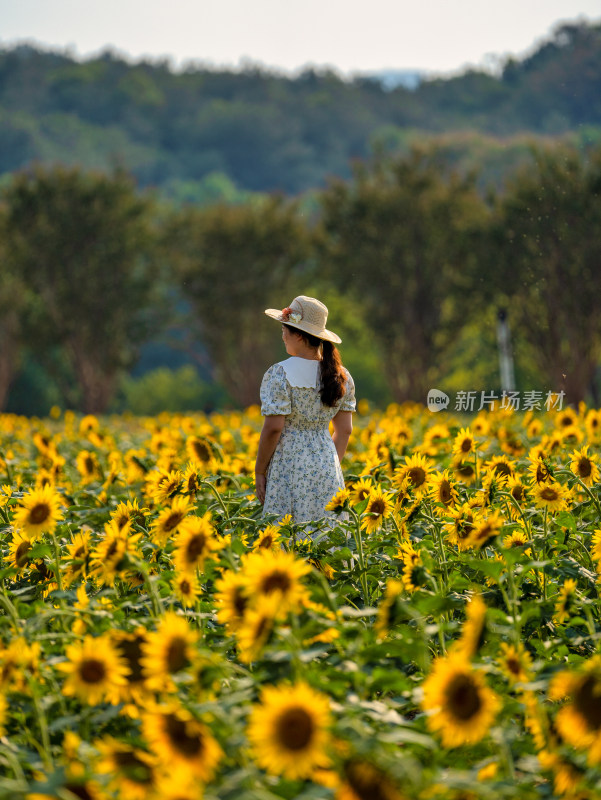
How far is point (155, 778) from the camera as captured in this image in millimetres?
1865

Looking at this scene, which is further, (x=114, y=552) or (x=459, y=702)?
(x=114, y=552)

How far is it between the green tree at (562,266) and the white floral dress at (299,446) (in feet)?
57.3

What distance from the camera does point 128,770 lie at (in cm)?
190

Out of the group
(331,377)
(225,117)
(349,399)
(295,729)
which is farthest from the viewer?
(225,117)

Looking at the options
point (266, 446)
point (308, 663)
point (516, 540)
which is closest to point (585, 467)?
point (516, 540)

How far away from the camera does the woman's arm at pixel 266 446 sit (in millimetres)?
4562

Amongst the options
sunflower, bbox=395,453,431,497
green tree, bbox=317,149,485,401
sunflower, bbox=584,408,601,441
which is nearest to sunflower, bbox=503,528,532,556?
sunflower, bbox=395,453,431,497

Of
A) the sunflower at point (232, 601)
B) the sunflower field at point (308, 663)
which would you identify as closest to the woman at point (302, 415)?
the sunflower field at point (308, 663)

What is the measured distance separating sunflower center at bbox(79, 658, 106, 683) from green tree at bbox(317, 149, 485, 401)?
25.3 m

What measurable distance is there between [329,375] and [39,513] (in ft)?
5.60

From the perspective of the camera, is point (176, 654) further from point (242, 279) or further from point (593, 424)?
point (242, 279)

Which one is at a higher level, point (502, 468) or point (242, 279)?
point (242, 279)

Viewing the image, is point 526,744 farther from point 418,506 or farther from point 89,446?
point 89,446

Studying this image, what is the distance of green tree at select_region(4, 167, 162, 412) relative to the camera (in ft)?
98.3
